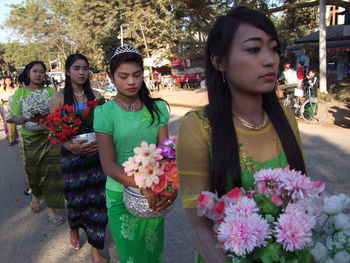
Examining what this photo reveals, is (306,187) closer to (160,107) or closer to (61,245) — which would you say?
(160,107)

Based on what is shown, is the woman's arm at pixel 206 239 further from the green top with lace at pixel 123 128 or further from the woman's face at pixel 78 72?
the woman's face at pixel 78 72

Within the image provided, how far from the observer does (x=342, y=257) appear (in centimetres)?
97

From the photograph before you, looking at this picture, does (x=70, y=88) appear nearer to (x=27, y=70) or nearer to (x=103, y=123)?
(x=27, y=70)

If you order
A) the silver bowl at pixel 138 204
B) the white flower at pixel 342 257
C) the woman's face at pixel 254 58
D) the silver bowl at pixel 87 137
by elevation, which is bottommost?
the silver bowl at pixel 138 204

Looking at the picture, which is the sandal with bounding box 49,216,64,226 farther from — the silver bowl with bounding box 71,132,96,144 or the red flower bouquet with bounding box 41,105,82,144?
the silver bowl with bounding box 71,132,96,144

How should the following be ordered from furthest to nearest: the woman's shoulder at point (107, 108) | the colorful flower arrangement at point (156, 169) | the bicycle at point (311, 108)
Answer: the bicycle at point (311, 108), the woman's shoulder at point (107, 108), the colorful flower arrangement at point (156, 169)

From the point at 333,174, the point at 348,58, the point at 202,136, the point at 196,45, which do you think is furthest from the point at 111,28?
the point at 202,136

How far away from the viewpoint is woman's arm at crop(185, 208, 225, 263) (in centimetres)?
→ 119

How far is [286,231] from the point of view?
959 mm

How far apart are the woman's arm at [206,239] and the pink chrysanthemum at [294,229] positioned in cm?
28

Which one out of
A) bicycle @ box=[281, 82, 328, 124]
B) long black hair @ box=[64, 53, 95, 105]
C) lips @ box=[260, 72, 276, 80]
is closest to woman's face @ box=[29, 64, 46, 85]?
long black hair @ box=[64, 53, 95, 105]

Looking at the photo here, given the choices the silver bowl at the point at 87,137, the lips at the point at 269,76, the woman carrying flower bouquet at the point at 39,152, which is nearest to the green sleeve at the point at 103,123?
the silver bowl at the point at 87,137

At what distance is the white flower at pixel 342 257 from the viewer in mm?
968

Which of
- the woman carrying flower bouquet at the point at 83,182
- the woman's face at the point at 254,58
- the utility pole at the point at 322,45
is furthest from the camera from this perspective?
the utility pole at the point at 322,45
